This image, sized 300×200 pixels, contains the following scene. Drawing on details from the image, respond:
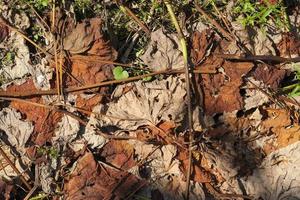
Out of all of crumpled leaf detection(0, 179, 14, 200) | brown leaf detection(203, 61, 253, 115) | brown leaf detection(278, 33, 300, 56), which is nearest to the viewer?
crumpled leaf detection(0, 179, 14, 200)

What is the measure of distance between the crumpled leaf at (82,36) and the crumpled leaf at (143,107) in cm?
34

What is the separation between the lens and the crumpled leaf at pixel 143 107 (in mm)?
2789

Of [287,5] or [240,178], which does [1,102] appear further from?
[287,5]

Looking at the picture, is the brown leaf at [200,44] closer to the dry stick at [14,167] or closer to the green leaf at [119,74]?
the green leaf at [119,74]

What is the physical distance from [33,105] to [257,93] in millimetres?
1399

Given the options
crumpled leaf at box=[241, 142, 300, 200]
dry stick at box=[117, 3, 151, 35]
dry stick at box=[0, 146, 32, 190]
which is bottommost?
crumpled leaf at box=[241, 142, 300, 200]

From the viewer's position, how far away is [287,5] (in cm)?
308

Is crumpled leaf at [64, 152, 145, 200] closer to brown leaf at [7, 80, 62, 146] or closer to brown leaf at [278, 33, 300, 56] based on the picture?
brown leaf at [7, 80, 62, 146]

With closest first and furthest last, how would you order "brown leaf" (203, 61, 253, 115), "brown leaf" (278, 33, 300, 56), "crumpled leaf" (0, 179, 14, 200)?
"crumpled leaf" (0, 179, 14, 200) < "brown leaf" (203, 61, 253, 115) < "brown leaf" (278, 33, 300, 56)

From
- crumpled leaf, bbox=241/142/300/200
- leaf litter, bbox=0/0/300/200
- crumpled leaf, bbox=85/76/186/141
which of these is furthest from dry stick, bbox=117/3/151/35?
crumpled leaf, bbox=241/142/300/200

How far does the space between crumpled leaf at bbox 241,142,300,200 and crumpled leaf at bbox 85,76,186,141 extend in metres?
0.63

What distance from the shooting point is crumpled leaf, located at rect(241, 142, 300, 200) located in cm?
289

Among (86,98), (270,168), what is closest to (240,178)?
(270,168)

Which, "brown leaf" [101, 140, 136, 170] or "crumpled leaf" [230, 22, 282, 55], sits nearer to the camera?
"brown leaf" [101, 140, 136, 170]
